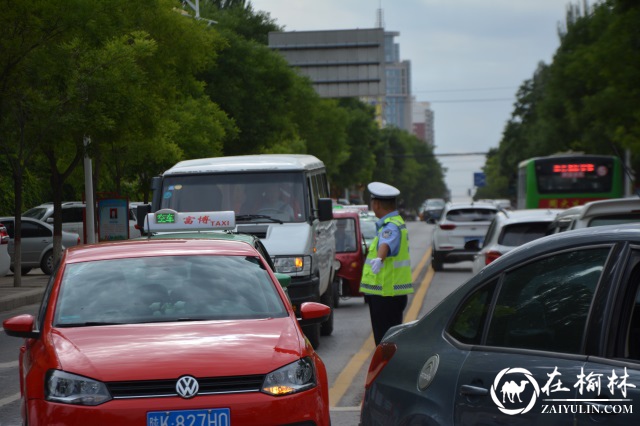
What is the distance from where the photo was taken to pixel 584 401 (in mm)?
3840

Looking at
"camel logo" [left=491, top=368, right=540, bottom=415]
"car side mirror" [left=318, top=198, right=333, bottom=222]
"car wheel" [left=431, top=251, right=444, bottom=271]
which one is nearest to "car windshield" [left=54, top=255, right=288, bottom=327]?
"camel logo" [left=491, top=368, right=540, bottom=415]

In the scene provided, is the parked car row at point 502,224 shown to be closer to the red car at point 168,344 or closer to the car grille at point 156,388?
the red car at point 168,344

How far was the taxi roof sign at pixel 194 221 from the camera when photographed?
12.6 metres

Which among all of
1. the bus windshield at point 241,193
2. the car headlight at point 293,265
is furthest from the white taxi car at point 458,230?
the car headlight at point 293,265

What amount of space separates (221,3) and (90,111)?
5414 centimetres

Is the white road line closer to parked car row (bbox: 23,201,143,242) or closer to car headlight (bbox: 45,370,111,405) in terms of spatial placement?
car headlight (bbox: 45,370,111,405)

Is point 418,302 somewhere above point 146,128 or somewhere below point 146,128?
below

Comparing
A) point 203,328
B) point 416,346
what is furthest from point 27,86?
point 416,346

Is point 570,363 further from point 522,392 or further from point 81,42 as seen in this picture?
point 81,42

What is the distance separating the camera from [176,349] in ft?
21.5

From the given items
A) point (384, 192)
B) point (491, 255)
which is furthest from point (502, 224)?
point (384, 192)

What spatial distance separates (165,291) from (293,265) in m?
6.01

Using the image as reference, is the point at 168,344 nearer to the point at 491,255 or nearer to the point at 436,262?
the point at 491,255

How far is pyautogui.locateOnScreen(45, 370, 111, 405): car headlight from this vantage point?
20.5 feet
